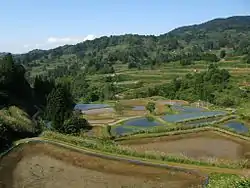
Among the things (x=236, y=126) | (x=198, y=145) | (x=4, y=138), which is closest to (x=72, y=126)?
(x=4, y=138)

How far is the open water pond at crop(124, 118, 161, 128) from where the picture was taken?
4109cm

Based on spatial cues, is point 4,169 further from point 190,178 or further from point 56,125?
point 56,125

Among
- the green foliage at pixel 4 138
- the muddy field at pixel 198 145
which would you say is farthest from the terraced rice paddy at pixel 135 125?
the green foliage at pixel 4 138

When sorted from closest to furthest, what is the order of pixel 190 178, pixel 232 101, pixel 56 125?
1. pixel 190 178
2. pixel 56 125
3. pixel 232 101

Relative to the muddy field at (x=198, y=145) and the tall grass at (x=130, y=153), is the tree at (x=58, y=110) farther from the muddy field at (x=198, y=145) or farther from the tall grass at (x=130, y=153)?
the muddy field at (x=198, y=145)

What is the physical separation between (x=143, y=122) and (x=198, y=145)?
13864mm

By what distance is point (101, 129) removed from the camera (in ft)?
127

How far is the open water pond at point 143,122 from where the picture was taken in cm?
4109

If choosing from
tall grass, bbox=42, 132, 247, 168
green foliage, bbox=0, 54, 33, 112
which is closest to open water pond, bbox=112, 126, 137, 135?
tall grass, bbox=42, 132, 247, 168

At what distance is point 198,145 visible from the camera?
3022 centimetres

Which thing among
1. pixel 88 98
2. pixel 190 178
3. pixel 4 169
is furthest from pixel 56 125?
pixel 88 98

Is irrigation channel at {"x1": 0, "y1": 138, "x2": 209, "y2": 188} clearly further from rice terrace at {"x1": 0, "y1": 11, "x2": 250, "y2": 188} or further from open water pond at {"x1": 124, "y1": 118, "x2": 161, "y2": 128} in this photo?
open water pond at {"x1": 124, "y1": 118, "x2": 161, "y2": 128}

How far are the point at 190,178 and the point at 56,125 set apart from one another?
1919cm

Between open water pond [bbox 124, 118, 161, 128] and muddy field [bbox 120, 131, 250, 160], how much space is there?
25.0 feet
